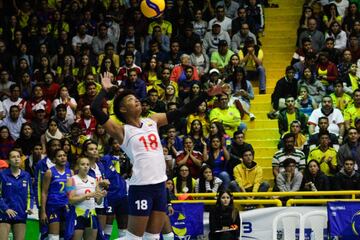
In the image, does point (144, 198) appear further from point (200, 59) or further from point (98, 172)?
point (200, 59)

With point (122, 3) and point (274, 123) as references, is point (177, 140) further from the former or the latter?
point (122, 3)

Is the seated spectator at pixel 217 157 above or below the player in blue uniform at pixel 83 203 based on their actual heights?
above

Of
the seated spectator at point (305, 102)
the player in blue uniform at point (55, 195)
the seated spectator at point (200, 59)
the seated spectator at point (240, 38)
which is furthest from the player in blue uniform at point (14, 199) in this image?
the seated spectator at point (240, 38)

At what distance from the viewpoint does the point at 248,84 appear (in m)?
23.0

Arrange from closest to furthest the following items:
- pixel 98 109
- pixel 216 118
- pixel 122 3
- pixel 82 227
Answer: pixel 98 109 → pixel 82 227 → pixel 216 118 → pixel 122 3

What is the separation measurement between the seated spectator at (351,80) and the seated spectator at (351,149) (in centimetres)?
246

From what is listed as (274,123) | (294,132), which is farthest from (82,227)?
(274,123)

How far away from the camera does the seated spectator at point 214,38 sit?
2428 cm

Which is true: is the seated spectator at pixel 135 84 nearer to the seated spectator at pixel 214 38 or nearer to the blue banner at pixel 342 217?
the seated spectator at pixel 214 38

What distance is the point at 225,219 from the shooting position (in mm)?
17312

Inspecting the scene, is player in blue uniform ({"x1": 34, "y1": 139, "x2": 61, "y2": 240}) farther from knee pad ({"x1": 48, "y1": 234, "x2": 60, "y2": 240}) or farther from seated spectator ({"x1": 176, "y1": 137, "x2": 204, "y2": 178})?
seated spectator ({"x1": 176, "y1": 137, "x2": 204, "y2": 178})

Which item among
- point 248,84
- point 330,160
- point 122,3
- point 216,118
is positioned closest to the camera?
point 330,160

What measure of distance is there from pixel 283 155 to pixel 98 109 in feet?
28.5

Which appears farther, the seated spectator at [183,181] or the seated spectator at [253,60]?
the seated spectator at [253,60]
